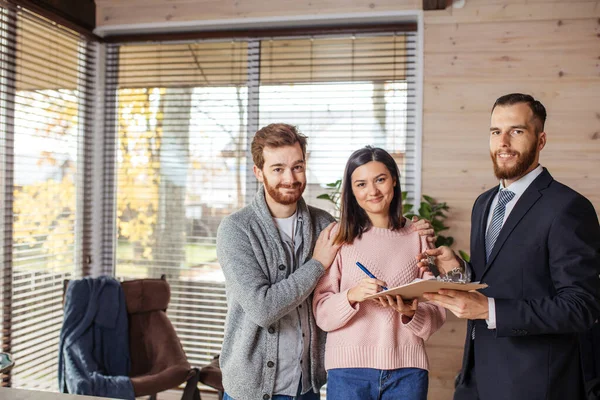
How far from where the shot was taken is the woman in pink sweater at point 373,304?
1.73 metres

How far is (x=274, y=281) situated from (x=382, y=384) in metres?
0.48

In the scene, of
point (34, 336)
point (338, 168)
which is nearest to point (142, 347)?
point (34, 336)

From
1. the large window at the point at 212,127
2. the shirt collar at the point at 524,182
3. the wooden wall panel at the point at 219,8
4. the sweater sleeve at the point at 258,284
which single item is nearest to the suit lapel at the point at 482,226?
the shirt collar at the point at 524,182

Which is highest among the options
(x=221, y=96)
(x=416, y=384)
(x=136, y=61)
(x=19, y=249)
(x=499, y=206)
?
(x=136, y=61)

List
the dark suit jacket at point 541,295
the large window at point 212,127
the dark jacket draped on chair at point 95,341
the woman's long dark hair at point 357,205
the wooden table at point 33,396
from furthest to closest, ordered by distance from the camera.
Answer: the large window at point 212,127, the dark jacket draped on chair at point 95,341, the woman's long dark hair at point 357,205, the dark suit jacket at point 541,295, the wooden table at point 33,396

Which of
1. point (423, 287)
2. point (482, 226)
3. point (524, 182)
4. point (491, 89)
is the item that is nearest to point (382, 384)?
point (423, 287)

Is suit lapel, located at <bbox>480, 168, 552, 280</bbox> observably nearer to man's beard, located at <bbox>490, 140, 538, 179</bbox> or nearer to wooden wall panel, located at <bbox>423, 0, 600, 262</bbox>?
man's beard, located at <bbox>490, 140, 538, 179</bbox>

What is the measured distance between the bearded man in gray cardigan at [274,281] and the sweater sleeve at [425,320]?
0.25 m

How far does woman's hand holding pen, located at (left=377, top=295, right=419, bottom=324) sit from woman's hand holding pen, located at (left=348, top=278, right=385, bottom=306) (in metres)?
0.04

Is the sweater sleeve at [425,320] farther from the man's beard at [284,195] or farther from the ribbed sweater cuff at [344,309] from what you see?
the man's beard at [284,195]

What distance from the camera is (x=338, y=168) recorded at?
11.4ft

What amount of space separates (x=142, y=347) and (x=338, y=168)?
1.55 metres

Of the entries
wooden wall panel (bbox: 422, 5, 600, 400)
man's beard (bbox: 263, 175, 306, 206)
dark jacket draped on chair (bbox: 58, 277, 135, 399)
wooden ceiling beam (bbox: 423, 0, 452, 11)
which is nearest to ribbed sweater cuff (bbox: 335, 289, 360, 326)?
man's beard (bbox: 263, 175, 306, 206)

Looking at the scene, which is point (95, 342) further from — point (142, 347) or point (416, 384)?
point (416, 384)
